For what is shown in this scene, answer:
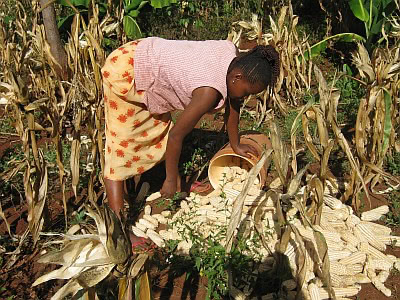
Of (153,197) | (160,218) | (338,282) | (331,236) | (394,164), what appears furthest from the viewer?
(394,164)

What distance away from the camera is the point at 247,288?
2494 millimetres

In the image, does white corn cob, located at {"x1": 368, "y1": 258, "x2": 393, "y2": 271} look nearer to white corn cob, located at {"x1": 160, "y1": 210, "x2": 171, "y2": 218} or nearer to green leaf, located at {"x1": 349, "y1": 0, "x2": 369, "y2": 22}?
white corn cob, located at {"x1": 160, "y1": 210, "x2": 171, "y2": 218}

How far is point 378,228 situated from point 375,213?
139 mm

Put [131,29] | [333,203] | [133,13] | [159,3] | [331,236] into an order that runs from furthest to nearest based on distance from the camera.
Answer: [133,13] → [159,3] → [131,29] → [333,203] → [331,236]

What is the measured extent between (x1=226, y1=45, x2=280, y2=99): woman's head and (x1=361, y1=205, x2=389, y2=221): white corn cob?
3.80 ft

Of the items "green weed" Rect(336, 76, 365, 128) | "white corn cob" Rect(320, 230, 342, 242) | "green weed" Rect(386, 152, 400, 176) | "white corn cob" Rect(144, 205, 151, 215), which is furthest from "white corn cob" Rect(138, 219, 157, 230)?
"green weed" Rect(336, 76, 365, 128)

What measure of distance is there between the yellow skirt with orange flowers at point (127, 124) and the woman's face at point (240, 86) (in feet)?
1.85

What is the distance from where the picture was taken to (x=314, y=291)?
8.09ft

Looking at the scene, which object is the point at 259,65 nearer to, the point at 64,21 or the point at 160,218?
the point at 160,218

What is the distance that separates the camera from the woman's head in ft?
8.18

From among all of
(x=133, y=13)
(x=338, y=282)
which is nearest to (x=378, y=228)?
(x=338, y=282)

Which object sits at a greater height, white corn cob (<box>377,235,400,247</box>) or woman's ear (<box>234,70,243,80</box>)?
woman's ear (<box>234,70,243,80</box>)

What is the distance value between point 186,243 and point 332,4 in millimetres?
4581

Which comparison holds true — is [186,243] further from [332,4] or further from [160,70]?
[332,4]
